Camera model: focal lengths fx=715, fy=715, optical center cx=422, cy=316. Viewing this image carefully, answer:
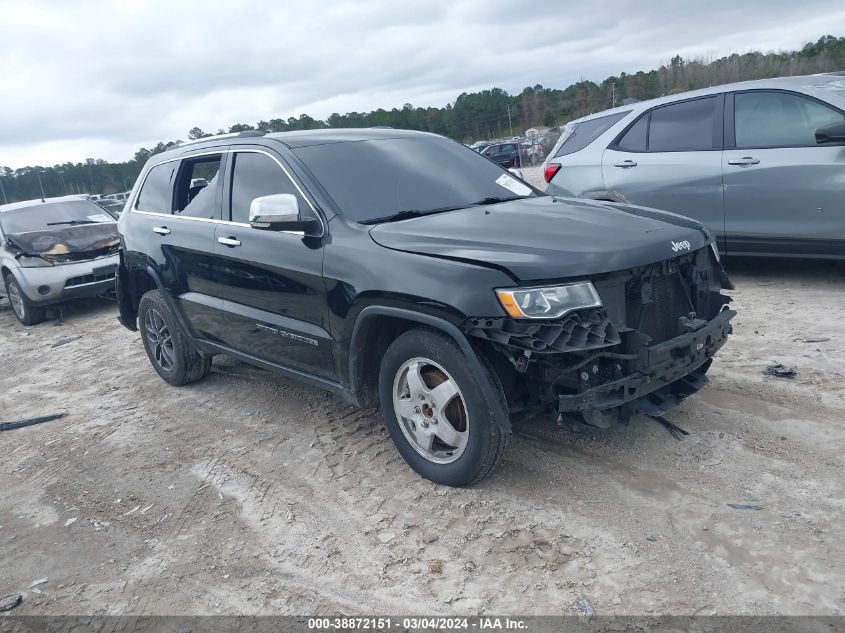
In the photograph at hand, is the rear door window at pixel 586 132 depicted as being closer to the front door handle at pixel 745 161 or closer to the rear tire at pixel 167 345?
the front door handle at pixel 745 161

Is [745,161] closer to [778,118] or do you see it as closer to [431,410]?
[778,118]

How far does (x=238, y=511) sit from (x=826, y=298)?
5238 mm

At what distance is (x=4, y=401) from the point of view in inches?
254

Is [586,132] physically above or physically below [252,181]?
above

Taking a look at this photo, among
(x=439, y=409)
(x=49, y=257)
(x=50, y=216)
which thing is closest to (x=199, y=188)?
(x=439, y=409)

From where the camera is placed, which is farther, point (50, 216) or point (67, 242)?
point (50, 216)

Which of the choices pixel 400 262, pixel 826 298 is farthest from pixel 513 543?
pixel 826 298

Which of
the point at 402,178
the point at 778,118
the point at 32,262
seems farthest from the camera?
the point at 32,262

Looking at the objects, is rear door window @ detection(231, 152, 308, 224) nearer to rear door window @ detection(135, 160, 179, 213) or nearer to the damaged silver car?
rear door window @ detection(135, 160, 179, 213)

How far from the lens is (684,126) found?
23.5ft

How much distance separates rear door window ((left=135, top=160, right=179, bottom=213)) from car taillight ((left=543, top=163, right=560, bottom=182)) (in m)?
4.28

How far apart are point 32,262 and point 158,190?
16.1ft

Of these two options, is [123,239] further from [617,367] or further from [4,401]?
[617,367]

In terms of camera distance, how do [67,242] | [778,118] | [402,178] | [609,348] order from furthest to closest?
[67,242]
[778,118]
[402,178]
[609,348]
